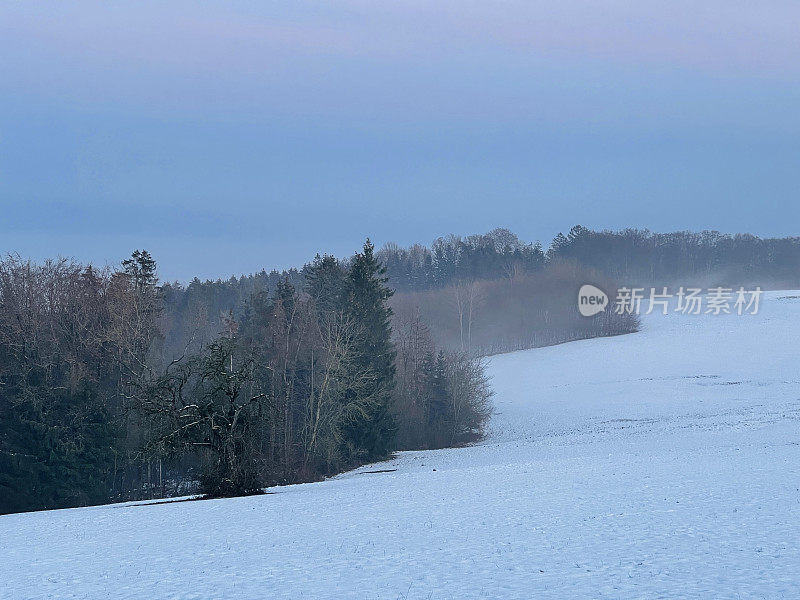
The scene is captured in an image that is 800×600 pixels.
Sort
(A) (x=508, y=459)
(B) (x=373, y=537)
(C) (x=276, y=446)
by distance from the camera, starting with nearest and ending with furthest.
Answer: (B) (x=373, y=537)
(A) (x=508, y=459)
(C) (x=276, y=446)

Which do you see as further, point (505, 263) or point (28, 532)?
point (505, 263)

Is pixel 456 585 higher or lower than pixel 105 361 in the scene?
lower

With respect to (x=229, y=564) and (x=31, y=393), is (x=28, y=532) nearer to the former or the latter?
(x=229, y=564)

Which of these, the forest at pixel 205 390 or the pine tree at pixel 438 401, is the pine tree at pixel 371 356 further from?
the pine tree at pixel 438 401

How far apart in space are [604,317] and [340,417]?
6998 cm

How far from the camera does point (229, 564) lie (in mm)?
14461

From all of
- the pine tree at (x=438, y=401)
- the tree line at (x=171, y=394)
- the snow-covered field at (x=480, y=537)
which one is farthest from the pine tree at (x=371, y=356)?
the snow-covered field at (x=480, y=537)

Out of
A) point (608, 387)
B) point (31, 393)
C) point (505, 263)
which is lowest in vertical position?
point (608, 387)

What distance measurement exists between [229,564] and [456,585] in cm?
468

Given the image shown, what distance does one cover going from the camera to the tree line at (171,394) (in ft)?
101

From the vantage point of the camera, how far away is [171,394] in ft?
106

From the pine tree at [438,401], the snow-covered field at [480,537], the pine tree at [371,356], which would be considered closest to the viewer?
the snow-covered field at [480,537]

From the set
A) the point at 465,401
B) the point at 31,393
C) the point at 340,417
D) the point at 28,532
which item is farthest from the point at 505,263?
the point at 28,532

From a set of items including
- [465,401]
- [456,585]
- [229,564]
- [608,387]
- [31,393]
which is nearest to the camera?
[456,585]
